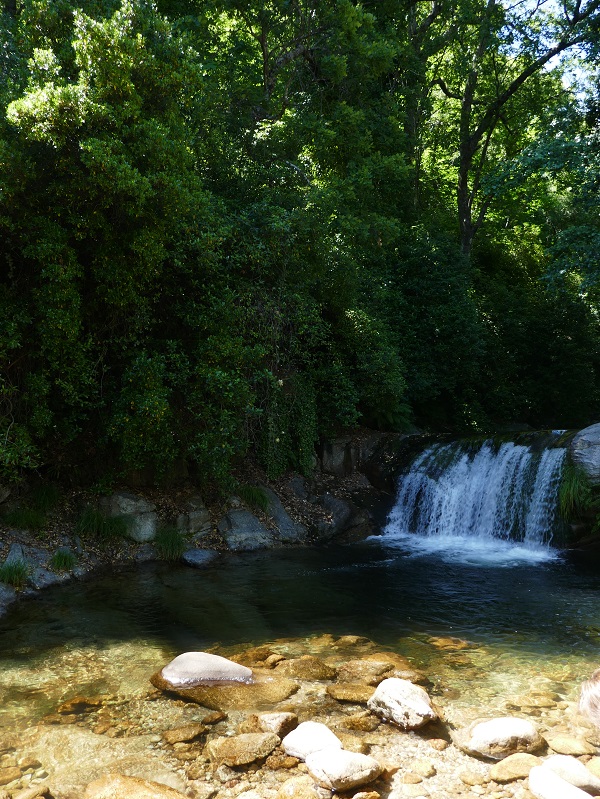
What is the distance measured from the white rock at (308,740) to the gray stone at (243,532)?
597 centimetres

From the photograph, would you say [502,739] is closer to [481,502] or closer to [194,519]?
[194,519]

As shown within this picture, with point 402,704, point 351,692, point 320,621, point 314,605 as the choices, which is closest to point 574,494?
point 314,605

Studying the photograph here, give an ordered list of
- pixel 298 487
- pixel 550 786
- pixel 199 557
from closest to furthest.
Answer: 1. pixel 550 786
2. pixel 199 557
3. pixel 298 487

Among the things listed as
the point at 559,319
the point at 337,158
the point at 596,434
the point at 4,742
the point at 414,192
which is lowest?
the point at 4,742

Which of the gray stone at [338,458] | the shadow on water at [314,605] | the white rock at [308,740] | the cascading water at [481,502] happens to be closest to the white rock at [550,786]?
the white rock at [308,740]

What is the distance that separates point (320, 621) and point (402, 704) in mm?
2532

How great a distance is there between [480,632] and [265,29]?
12.2m

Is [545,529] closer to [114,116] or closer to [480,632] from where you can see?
[480,632]

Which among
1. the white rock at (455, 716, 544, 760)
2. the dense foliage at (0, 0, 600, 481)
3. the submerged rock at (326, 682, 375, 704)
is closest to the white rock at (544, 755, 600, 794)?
the white rock at (455, 716, 544, 760)

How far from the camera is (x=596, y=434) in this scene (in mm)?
10742

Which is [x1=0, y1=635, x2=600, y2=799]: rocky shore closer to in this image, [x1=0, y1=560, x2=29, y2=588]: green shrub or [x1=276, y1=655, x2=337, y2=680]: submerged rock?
[x1=276, y1=655, x2=337, y2=680]: submerged rock

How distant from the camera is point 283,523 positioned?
1120 cm

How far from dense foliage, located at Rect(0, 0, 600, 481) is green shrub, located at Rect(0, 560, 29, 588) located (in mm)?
1342

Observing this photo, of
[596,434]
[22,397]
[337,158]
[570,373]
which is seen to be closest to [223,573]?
[22,397]
